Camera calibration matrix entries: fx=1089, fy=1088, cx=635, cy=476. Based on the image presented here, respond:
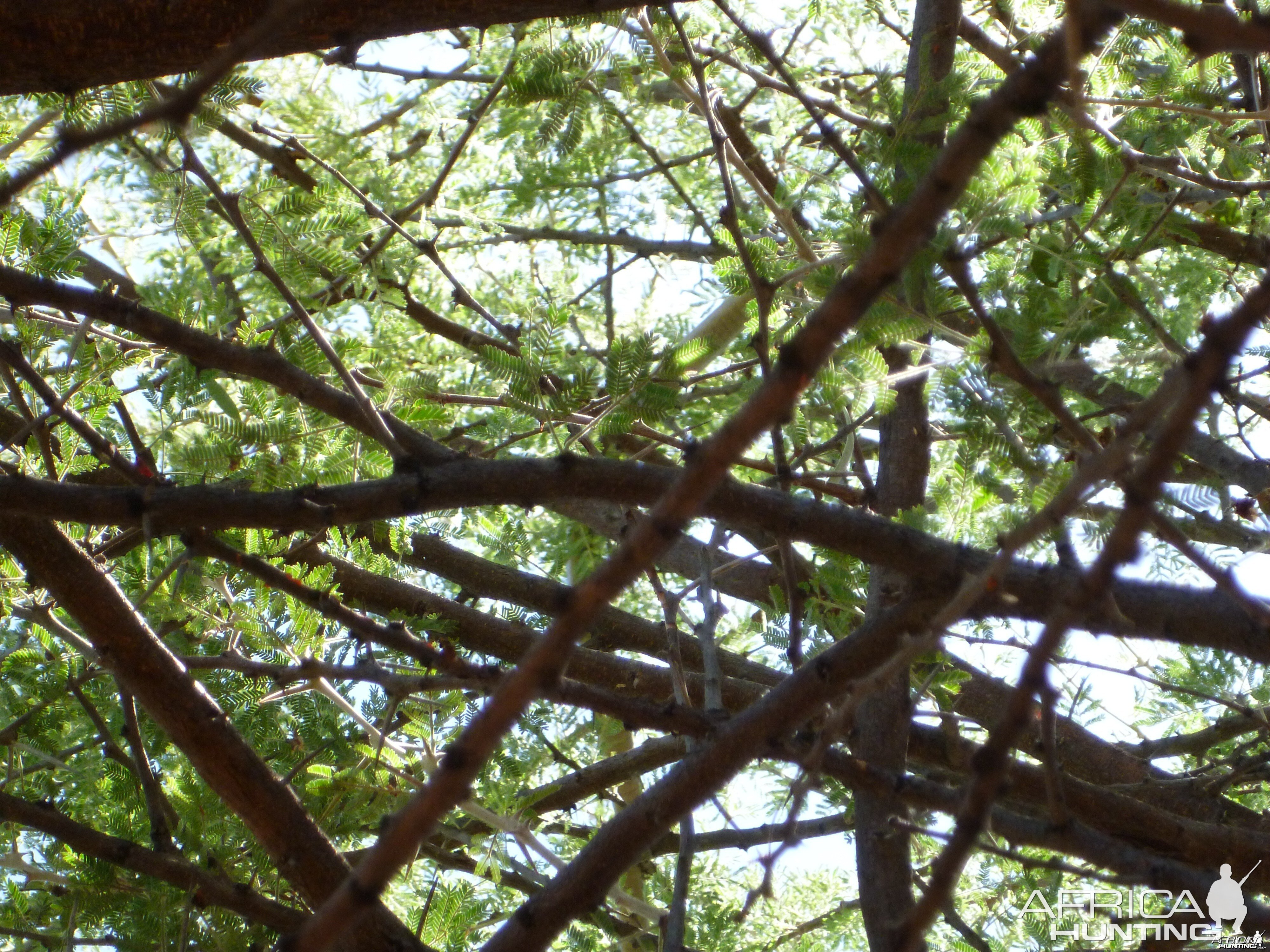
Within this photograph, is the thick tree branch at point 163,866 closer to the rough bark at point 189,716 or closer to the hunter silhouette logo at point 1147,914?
the rough bark at point 189,716

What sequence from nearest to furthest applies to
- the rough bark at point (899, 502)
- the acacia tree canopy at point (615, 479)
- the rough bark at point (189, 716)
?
the acacia tree canopy at point (615, 479)
the rough bark at point (189, 716)
the rough bark at point (899, 502)

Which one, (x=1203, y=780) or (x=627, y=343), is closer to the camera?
(x=627, y=343)

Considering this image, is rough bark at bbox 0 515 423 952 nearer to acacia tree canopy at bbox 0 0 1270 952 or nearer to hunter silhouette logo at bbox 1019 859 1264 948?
acacia tree canopy at bbox 0 0 1270 952

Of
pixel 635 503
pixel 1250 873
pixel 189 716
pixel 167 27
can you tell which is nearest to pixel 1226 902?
pixel 1250 873

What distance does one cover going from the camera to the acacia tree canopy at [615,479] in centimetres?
149

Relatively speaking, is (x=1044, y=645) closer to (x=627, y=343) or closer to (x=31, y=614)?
(x=627, y=343)

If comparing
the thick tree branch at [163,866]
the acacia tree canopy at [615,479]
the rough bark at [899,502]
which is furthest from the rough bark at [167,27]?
the thick tree branch at [163,866]

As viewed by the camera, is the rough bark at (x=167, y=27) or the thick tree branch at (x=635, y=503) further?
the rough bark at (x=167, y=27)

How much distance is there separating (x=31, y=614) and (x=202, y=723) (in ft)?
1.55

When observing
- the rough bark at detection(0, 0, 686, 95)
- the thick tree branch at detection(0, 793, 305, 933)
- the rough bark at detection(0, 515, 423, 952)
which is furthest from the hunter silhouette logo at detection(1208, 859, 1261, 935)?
the rough bark at detection(0, 0, 686, 95)

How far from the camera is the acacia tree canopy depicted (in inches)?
58.6

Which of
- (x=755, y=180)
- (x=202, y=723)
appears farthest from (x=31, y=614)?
(x=755, y=180)

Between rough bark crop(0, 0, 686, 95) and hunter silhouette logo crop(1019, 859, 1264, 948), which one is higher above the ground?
rough bark crop(0, 0, 686, 95)

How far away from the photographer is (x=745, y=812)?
4082mm
